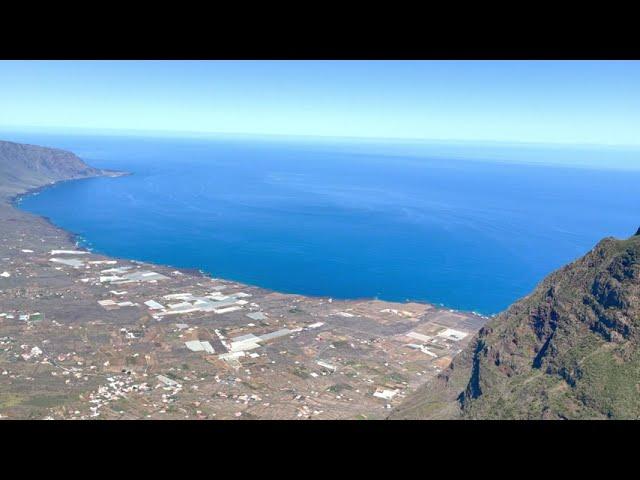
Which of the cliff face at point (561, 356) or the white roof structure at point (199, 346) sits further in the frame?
the white roof structure at point (199, 346)

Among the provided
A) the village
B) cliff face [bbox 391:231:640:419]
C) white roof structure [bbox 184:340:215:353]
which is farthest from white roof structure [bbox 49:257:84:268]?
cliff face [bbox 391:231:640:419]

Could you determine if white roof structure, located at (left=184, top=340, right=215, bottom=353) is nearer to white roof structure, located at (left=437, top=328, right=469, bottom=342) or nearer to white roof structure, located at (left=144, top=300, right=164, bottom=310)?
white roof structure, located at (left=144, top=300, right=164, bottom=310)

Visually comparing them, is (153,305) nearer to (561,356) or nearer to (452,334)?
(452,334)

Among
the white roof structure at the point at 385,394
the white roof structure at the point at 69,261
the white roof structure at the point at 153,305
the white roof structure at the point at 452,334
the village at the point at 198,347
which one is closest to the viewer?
the village at the point at 198,347

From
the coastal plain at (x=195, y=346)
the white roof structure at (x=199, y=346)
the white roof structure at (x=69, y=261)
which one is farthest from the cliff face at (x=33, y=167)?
the white roof structure at (x=199, y=346)

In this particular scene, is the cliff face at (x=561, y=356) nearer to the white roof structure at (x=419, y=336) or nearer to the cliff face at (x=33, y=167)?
the white roof structure at (x=419, y=336)

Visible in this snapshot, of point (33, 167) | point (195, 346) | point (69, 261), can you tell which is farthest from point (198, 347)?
point (33, 167)
